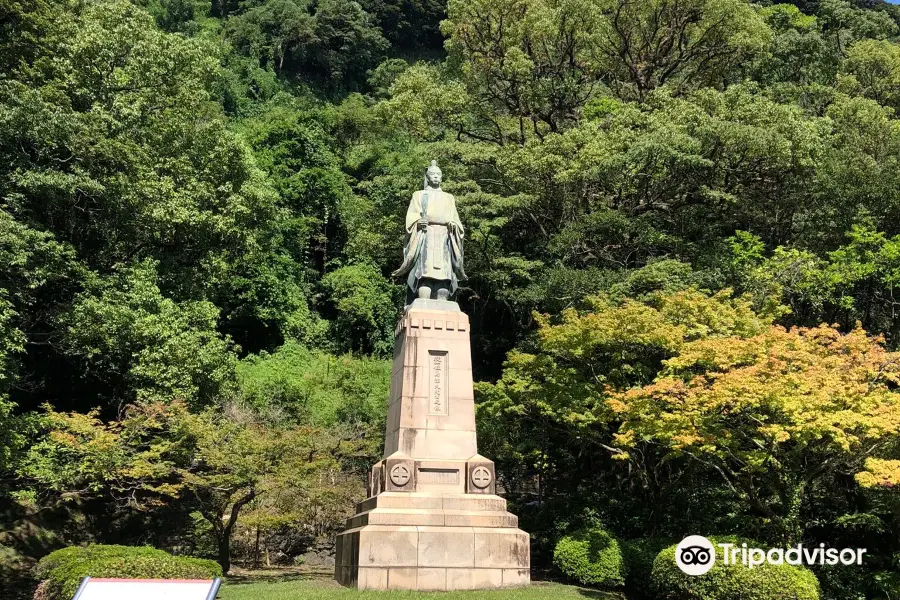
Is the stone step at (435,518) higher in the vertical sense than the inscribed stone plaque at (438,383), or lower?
lower

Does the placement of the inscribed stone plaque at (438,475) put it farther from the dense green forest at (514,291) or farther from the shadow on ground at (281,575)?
the dense green forest at (514,291)

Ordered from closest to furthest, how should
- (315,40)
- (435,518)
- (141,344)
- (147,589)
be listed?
(147,589) < (435,518) < (141,344) < (315,40)

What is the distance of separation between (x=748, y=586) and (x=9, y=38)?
21844 millimetres

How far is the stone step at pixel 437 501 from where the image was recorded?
1227cm

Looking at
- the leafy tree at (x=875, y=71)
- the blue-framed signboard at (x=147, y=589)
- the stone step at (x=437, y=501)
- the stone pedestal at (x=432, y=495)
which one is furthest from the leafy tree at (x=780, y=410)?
the leafy tree at (x=875, y=71)

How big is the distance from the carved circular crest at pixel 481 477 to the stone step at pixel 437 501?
0.21m

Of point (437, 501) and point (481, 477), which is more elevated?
point (481, 477)

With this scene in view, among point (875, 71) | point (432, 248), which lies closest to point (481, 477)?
point (432, 248)

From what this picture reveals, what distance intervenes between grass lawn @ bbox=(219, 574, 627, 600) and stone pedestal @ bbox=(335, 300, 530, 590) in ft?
1.35

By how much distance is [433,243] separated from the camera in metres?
14.7

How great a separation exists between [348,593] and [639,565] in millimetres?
6064

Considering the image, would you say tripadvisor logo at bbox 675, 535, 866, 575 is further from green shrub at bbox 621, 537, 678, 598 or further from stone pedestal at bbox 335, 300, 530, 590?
stone pedestal at bbox 335, 300, 530, 590

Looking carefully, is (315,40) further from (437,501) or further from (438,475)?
(437,501)

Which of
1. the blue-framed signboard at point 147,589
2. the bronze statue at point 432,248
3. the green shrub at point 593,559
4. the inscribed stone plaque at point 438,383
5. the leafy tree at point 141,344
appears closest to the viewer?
the blue-framed signboard at point 147,589
